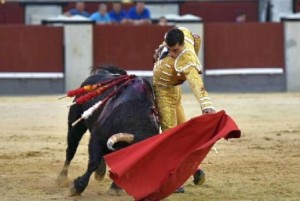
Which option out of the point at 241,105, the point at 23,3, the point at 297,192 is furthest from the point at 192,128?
the point at 23,3

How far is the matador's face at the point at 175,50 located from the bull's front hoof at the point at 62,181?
4.20 feet

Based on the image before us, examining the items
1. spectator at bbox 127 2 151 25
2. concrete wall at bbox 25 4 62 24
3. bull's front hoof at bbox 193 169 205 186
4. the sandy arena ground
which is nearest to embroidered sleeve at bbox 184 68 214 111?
the sandy arena ground

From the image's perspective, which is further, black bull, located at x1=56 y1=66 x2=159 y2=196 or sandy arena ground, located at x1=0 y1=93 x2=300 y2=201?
sandy arena ground, located at x1=0 y1=93 x2=300 y2=201

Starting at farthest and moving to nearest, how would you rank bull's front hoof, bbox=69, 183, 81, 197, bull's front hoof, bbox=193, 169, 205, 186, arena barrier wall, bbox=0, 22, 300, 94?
arena barrier wall, bbox=0, 22, 300, 94 → bull's front hoof, bbox=193, 169, 205, 186 → bull's front hoof, bbox=69, 183, 81, 197

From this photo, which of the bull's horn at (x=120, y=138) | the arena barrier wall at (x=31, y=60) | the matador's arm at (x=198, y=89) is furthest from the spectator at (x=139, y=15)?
the bull's horn at (x=120, y=138)

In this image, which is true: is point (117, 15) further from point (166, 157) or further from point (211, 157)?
point (166, 157)

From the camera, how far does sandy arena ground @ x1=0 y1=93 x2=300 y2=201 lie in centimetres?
653

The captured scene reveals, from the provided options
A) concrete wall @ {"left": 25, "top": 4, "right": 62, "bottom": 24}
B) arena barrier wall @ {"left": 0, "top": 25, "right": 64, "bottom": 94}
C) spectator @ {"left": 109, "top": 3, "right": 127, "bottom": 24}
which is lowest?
arena barrier wall @ {"left": 0, "top": 25, "right": 64, "bottom": 94}

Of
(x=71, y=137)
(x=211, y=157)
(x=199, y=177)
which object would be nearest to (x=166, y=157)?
(x=199, y=177)

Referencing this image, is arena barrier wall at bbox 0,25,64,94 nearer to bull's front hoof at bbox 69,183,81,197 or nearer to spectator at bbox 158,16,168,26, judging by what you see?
spectator at bbox 158,16,168,26

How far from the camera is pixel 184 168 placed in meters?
5.77

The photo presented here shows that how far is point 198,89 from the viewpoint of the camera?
6070 millimetres

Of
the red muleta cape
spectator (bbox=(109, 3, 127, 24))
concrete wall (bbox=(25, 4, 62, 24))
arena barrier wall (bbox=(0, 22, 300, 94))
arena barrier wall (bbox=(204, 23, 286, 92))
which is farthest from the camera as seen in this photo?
concrete wall (bbox=(25, 4, 62, 24))

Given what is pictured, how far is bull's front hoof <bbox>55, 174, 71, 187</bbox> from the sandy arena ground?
0.05 meters
